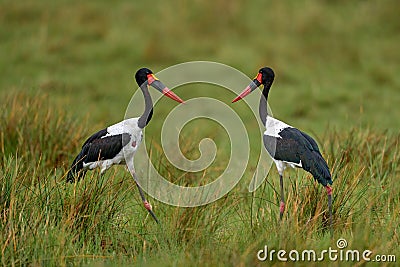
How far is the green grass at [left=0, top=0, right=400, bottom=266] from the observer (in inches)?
150

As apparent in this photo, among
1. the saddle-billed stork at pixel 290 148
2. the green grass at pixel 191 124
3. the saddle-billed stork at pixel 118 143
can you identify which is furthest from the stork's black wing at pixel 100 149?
the saddle-billed stork at pixel 290 148

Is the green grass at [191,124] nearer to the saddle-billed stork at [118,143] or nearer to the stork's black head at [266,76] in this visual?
the saddle-billed stork at [118,143]

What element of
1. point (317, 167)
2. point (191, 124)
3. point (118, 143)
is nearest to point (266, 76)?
point (317, 167)

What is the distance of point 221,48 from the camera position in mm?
10250

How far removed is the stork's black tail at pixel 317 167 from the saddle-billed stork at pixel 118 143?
0.92 metres

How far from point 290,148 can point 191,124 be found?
3.78 meters

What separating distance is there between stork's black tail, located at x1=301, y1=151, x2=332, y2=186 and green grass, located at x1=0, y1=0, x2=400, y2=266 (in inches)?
7.3

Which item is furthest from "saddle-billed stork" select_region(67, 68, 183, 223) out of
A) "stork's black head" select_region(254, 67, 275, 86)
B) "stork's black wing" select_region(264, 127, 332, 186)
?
"stork's black wing" select_region(264, 127, 332, 186)

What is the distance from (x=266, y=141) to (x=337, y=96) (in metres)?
4.71

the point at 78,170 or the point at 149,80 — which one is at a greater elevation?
the point at 149,80

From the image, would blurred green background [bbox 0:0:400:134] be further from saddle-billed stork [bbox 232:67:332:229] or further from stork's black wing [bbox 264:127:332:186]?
stork's black wing [bbox 264:127:332:186]

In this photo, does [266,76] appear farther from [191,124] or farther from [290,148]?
[191,124]

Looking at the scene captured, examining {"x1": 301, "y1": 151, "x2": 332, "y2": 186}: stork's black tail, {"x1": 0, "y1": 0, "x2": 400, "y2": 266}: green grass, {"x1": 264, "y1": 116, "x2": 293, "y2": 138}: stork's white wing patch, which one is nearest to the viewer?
{"x1": 0, "y1": 0, "x2": 400, "y2": 266}: green grass

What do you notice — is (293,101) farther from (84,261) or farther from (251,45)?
(84,261)
